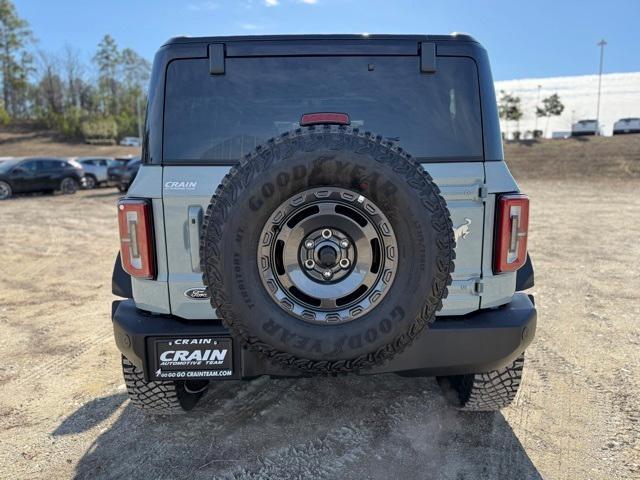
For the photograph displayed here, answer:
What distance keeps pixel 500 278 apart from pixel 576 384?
5.40 ft

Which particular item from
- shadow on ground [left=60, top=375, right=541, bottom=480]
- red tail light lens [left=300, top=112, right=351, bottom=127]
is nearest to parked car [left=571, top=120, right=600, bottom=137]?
shadow on ground [left=60, top=375, right=541, bottom=480]

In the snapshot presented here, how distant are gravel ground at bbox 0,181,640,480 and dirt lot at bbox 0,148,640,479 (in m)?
0.01

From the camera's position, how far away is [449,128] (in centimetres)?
258

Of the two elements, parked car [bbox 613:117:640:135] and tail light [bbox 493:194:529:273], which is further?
parked car [bbox 613:117:640:135]

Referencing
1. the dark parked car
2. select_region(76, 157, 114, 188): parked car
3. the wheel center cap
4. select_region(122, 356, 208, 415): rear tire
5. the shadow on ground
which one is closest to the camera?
the wheel center cap

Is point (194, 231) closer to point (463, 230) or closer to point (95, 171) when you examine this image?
point (463, 230)

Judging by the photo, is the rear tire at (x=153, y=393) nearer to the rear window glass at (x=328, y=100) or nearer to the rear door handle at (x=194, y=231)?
the rear door handle at (x=194, y=231)

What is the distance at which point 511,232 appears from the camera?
8.32 feet

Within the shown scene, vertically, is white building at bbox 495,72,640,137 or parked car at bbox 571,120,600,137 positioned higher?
white building at bbox 495,72,640,137

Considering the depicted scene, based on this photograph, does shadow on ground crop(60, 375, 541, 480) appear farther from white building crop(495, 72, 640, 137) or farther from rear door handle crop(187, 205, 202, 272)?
white building crop(495, 72, 640, 137)

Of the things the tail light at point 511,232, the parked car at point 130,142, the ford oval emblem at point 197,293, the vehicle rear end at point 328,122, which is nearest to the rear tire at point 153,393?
the vehicle rear end at point 328,122

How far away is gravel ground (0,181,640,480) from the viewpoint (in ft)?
8.83

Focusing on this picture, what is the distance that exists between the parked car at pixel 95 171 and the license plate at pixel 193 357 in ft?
68.0

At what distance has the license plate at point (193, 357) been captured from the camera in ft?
7.83
